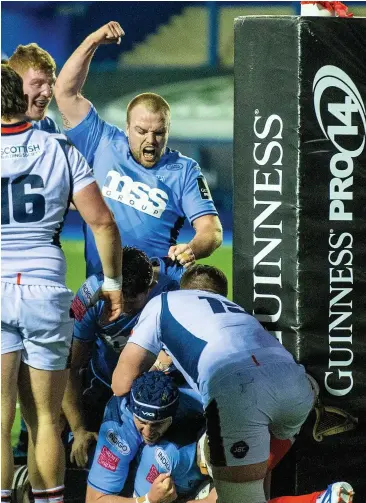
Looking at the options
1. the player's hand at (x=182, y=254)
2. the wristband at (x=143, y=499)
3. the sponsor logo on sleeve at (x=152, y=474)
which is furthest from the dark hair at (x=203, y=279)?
the wristband at (x=143, y=499)

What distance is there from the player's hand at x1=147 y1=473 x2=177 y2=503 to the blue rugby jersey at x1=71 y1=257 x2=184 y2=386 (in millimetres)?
648

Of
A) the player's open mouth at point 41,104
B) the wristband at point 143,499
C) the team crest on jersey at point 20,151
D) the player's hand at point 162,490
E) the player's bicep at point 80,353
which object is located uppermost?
the player's open mouth at point 41,104

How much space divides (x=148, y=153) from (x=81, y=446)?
4.49ft

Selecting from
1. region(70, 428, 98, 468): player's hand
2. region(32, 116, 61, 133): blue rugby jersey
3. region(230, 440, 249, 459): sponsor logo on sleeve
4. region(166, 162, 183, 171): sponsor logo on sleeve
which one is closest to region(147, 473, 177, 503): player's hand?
region(230, 440, 249, 459): sponsor logo on sleeve

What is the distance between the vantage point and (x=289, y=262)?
4.27 m

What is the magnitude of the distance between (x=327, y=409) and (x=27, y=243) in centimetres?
148

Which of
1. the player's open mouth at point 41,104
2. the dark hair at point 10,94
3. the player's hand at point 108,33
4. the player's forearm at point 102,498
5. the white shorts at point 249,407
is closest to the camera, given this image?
the white shorts at point 249,407

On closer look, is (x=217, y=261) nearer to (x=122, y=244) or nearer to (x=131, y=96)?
(x=122, y=244)

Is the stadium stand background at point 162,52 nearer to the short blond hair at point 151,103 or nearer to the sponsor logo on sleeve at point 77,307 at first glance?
the short blond hair at point 151,103

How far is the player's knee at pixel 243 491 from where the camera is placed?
13.0 feet

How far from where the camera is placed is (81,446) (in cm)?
452

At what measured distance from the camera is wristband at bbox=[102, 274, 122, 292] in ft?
13.8

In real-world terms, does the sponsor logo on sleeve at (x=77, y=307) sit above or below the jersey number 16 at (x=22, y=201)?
below

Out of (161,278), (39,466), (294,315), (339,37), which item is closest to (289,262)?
(294,315)
